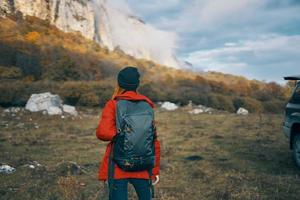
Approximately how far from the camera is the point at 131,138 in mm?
4074

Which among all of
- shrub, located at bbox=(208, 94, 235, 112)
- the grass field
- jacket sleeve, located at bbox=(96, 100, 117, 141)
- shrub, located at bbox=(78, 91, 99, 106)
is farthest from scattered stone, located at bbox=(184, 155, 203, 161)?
shrub, located at bbox=(208, 94, 235, 112)

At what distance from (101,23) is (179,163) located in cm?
9818

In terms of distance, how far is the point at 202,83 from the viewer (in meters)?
58.2

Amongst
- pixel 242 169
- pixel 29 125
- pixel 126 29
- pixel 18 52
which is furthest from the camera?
pixel 126 29

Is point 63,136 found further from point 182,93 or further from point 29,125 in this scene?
point 182,93

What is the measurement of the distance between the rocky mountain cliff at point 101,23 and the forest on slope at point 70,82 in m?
6.48

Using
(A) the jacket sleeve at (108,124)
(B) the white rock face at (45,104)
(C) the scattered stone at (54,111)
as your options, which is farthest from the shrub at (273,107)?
(A) the jacket sleeve at (108,124)

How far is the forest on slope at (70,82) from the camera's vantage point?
3341 centimetres

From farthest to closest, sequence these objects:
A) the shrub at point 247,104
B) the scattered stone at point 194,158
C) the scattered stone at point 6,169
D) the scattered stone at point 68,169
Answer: the shrub at point 247,104
the scattered stone at point 194,158
the scattered stone at point 6,169
the scattered stone at point 68,169

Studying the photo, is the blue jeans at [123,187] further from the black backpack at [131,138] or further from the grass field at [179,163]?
the grass field at [179,163]

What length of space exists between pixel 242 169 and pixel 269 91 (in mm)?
48153

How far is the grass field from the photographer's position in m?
7.69

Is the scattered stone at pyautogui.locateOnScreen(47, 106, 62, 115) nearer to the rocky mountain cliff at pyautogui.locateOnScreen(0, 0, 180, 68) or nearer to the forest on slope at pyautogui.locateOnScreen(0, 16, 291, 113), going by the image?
the forest on slope at pyautogui.locateOnScreen(0, 16, 291, 113)

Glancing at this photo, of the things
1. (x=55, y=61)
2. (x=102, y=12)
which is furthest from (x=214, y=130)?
(x=102, y=12)
